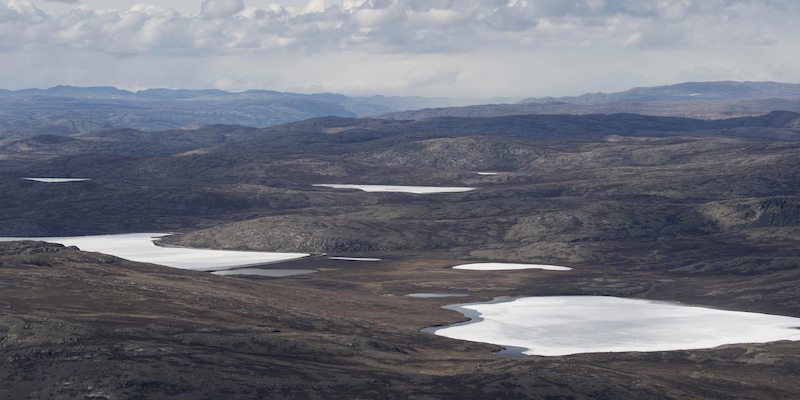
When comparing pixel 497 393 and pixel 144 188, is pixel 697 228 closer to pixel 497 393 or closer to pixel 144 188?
pixel 497 393

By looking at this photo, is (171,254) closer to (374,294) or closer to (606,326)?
(374,294)

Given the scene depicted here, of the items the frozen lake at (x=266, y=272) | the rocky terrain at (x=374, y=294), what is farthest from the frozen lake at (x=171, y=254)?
the rocky terrain at (x=374, y=294)

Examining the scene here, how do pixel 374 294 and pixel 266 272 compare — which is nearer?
pixel 374 294

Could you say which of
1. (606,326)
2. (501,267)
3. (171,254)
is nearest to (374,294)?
(606,326)

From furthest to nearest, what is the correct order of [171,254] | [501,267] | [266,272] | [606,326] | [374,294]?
[171,254], [501,267], [266,272], [374,294], [606,326]

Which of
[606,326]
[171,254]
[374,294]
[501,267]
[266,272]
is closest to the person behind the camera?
[606,326]

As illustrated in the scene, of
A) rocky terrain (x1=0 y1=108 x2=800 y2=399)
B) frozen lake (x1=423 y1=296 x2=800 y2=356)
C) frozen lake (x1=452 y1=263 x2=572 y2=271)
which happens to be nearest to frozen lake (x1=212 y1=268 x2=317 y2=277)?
rocky terrain (x1=0 y1=108 x2=800 y2=399)

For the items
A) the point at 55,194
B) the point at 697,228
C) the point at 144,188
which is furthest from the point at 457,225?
the point at 55,194

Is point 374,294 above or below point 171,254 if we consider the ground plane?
above

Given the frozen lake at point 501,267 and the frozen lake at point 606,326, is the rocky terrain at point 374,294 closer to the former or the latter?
the frozen lake at point 501,267
